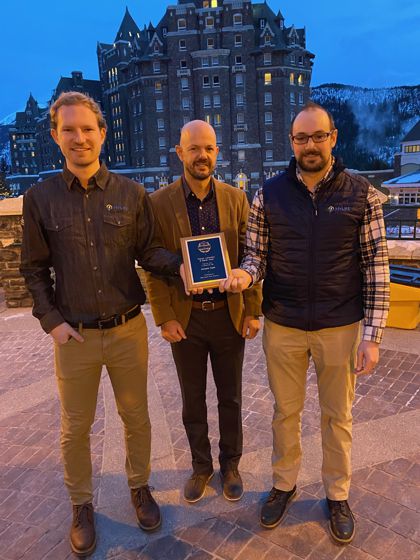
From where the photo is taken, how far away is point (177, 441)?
424 cm

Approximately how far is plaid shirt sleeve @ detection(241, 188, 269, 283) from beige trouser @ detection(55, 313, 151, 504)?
901mm

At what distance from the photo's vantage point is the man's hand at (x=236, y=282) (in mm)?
2826

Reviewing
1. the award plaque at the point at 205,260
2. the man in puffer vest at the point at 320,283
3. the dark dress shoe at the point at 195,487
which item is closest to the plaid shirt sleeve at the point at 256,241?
the man in puffer vest at the point at 320,283

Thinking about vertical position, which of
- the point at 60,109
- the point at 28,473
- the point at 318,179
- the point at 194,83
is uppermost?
the point at 194,83

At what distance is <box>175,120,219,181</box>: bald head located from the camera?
2975mm

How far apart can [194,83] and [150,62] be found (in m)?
6.17

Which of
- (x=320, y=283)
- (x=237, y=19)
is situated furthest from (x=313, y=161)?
(x=237, y=19)

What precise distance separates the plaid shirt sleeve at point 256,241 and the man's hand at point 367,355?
809 millimetres

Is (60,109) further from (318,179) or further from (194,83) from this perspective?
(194,83)

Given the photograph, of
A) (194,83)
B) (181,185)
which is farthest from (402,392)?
(194,83)

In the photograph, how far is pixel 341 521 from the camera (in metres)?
3.03

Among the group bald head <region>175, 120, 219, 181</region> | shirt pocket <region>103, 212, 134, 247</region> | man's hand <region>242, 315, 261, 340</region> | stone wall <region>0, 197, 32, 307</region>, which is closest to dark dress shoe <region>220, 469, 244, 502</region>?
man's hand <region>242, 315, 261, 340</region>

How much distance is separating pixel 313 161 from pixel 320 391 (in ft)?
5.07

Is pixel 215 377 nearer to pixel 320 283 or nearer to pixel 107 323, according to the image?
pixel 107 323
